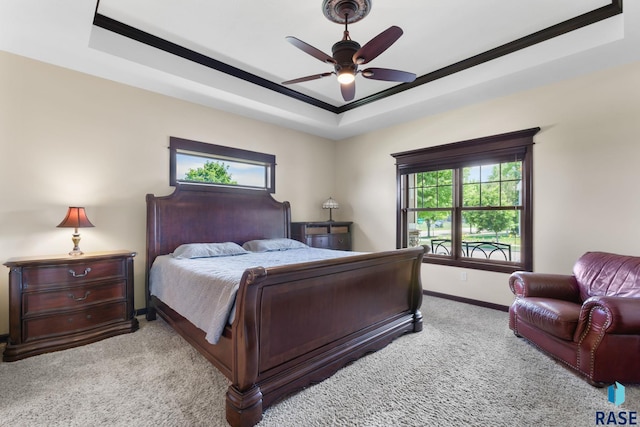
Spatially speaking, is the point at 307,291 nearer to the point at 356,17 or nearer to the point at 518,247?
the point at 356,17

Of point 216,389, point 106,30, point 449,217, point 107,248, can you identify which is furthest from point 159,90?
point 449,217

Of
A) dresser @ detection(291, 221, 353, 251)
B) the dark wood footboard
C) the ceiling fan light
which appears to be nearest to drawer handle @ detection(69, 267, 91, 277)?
the dark wood footboard

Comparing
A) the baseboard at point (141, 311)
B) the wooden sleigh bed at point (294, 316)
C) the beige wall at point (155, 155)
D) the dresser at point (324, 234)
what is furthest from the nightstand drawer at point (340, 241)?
the baseboard at point (141, 311)

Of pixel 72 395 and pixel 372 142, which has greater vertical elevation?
pixel 372 142

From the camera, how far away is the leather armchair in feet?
6.51

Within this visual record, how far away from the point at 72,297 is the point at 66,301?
0.05m

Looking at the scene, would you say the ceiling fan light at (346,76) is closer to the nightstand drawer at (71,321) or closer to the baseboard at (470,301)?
the nightstand drawer at (71,321)

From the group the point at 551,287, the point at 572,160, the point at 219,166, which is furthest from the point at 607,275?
the point at 219,166

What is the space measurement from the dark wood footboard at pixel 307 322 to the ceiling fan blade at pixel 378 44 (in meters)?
1.63

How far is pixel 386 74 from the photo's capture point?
2574mm

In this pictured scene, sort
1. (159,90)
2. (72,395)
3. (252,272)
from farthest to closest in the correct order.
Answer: (159,90) < (72,395) < (252,272)

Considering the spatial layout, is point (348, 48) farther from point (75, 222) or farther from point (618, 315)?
point (75, 222)

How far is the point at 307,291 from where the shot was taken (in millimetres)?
2076

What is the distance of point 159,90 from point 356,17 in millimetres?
2589
